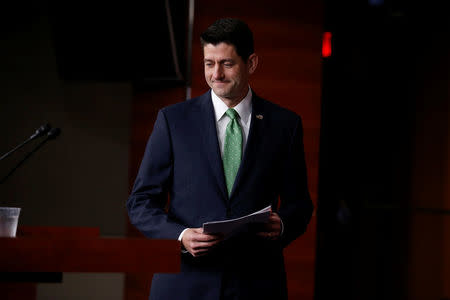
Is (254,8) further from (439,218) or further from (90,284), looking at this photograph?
(439,218)

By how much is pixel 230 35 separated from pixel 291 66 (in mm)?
1524

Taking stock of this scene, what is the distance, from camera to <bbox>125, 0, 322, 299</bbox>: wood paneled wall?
3.28 meters

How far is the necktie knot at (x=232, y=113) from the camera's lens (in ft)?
6.19

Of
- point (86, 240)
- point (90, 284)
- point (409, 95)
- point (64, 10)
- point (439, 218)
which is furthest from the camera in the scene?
point (409, 95)

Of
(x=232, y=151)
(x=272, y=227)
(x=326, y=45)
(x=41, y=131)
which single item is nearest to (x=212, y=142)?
(x=232, y=151)

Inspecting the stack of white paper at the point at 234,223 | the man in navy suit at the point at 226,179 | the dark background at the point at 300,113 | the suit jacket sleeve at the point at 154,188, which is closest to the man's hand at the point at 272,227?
the man in navy suit at the point at 226,179

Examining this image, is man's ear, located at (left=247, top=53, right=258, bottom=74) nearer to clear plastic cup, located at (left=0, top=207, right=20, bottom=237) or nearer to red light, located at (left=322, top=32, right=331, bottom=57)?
clear plastic cup, located at (left=0, top=207, right=20, bottom=237)

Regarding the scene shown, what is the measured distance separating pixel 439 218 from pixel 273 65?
96.3 inches

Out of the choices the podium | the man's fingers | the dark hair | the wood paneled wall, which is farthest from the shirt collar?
the wood paneled wall

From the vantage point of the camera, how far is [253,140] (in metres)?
1.85

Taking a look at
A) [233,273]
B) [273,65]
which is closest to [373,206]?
[273,65]

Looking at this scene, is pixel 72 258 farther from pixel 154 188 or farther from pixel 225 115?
pixel 225 115

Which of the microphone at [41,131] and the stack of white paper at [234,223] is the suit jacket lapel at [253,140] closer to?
the stack of white paper at [234,223]

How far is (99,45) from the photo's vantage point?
336cm
